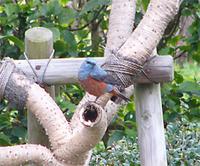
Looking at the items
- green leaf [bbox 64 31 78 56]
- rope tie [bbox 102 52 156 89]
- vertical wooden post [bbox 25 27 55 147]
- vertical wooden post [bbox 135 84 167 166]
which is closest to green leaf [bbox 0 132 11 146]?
vertical wooden post [bbox 25 27 55 147]

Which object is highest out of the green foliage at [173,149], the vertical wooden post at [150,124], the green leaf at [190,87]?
the vertical wooden post at [150,124]

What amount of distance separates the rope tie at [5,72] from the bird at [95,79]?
0.85 feet

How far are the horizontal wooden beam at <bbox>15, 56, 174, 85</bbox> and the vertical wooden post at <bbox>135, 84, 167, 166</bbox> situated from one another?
0.07 meters

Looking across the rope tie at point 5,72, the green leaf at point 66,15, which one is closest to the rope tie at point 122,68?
the rope tie at point 5,72

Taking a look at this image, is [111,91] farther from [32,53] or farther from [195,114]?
[195,114]

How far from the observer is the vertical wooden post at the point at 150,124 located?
203 centimetres

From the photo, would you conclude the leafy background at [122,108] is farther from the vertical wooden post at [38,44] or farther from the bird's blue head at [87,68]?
the bird's blue head at [87,68]

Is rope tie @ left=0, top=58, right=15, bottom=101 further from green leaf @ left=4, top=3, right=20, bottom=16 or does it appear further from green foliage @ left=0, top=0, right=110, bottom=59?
green leaf @ left=4, top=3, right=20, bottom=16

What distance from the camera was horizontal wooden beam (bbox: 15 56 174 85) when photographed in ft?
6.40

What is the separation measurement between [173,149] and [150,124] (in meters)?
0.71

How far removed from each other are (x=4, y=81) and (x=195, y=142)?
3.73 feet

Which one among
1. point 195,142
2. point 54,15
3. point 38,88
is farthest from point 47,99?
point 195,142

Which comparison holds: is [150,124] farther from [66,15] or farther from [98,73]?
[66,15]

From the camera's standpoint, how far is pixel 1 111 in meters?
2.83
